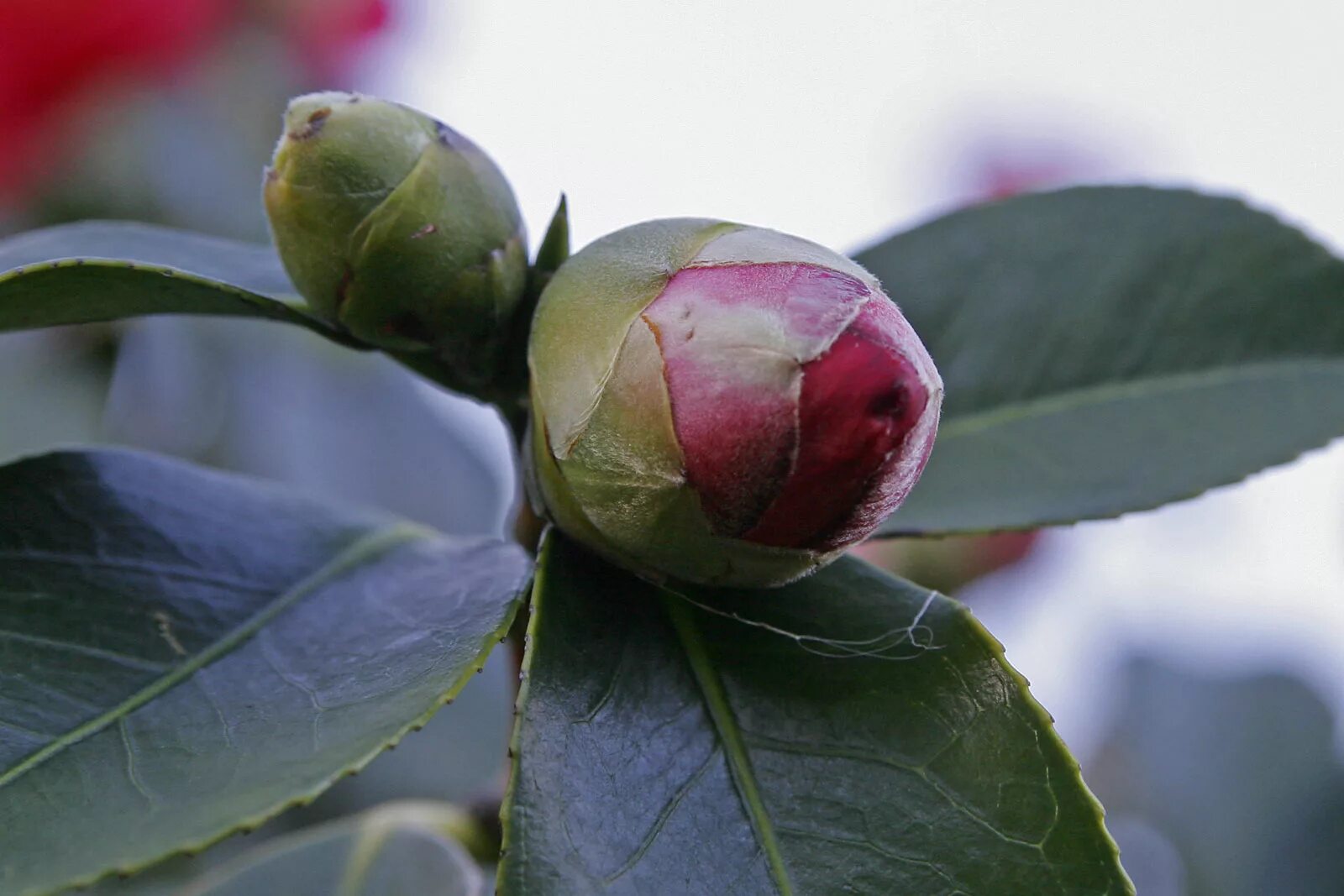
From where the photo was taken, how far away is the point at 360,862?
1097 millimetres

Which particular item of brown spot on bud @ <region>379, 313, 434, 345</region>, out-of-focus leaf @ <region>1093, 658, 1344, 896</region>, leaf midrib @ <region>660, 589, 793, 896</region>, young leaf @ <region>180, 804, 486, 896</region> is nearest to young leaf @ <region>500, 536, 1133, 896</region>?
leaf midrib @ <region>660, 589, 793, 896</region>

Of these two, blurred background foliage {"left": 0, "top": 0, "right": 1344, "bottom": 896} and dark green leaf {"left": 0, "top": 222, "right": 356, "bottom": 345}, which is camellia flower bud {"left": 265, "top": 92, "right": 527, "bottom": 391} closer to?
dark green leaf {"left": 0, "top": 222, "right": 356, "bottom": 345}

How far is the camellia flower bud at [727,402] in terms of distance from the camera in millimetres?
535

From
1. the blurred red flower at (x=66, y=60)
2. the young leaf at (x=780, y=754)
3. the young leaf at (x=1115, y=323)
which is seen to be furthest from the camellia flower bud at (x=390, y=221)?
the blurred red flower at (x=66, y=60)

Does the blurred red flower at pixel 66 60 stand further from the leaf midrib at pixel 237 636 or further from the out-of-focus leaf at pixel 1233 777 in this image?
the out-of-focus leaf at pixel 1233 777

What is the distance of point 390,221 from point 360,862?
65cm

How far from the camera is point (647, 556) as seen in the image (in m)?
0.61

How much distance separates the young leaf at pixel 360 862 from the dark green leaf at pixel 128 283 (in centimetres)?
45

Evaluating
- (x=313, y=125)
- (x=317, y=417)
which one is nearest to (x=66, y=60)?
(x=317, y=417)

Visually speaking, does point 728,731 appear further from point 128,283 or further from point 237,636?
point 128,283

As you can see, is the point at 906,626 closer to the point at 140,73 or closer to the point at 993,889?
the point at 993,889

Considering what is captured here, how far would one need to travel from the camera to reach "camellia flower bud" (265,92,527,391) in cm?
65

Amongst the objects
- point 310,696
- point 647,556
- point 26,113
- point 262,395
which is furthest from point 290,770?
point 26,113

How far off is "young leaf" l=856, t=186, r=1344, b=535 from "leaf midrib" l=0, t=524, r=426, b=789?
0.37 meters
